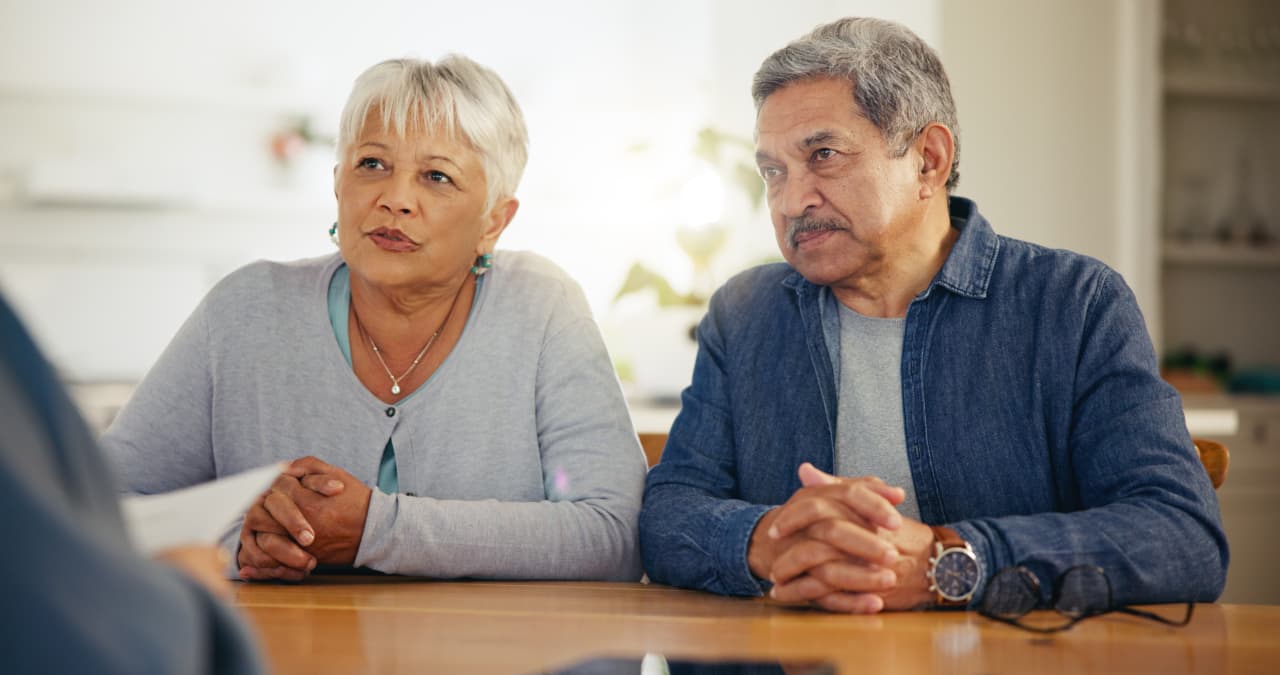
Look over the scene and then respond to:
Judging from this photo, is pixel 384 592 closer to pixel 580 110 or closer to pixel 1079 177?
pixel 1079 177

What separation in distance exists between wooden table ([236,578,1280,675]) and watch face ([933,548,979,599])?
0.12 feet

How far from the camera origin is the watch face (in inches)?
46.7

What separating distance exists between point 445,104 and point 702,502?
660mm

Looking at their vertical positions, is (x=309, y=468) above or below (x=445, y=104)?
below

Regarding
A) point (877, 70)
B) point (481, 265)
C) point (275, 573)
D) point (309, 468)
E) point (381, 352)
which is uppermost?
point (877, 70)

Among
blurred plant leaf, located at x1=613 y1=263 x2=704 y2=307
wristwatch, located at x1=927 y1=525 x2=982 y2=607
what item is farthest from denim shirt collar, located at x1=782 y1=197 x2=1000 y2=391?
blurred plant leaf, located at x1=613 y1=263 x2=704 y2=307

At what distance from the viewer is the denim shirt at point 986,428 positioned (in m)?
1.25

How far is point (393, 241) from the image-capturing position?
63.9 inches

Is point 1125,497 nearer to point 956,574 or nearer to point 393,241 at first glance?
point 956,574

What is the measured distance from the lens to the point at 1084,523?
1.25 m

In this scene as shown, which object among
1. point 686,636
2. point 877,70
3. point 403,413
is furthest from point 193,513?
point 877,70

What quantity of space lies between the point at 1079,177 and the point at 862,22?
7.37 feet

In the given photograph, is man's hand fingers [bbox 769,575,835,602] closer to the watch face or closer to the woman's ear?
the watch face

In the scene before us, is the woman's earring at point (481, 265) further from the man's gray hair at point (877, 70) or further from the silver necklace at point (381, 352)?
the man's gray hair at point (877, 70)
